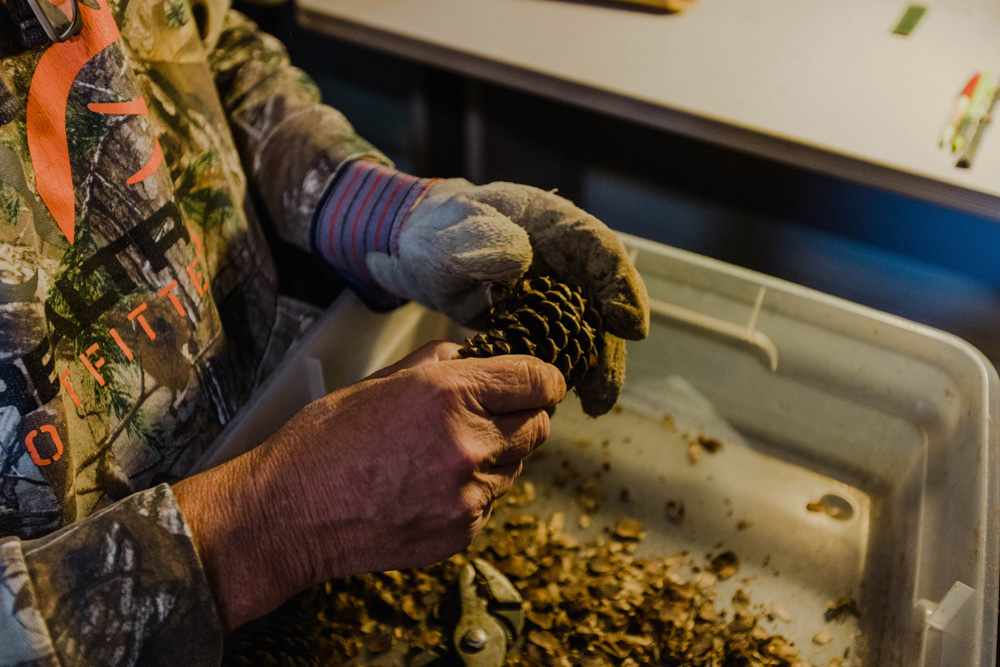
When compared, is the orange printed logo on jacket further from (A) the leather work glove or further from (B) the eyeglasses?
(A) the leather work glove

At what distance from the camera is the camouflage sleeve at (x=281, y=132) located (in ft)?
2.91

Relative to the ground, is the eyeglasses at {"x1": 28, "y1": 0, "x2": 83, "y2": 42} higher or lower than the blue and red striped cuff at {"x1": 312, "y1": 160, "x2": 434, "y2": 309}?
higher

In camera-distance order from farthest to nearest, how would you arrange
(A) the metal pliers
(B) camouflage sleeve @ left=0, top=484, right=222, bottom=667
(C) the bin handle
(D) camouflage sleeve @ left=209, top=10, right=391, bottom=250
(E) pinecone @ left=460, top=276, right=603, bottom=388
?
(C) the bin handle, (D) camouflage sleeve @ left=209, top=10, right=391, bottom=250, (A) the metal pliers, (E) pinecone @ left=460, top=276, right=603, bottom=388, (B) camouflage sleeve @ left=0, top=484, right=222, bottom=667

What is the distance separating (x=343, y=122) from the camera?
94 cm

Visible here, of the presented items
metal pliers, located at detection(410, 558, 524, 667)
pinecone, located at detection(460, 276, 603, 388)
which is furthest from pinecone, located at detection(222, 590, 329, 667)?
pinecone, located at detection(460, 276, 603, 388)

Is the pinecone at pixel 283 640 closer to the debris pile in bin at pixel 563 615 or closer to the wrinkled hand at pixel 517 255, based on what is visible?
the debris pile in bin at pixel 563 615

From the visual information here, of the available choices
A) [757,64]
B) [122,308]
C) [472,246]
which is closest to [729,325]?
[757,64]

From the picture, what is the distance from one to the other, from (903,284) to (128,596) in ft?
4.67

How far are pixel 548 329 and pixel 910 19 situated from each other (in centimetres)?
103

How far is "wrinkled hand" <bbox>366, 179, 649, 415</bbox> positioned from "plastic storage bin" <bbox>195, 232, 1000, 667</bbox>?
0.76 feet

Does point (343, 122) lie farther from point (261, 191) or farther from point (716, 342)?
point (716, 342)

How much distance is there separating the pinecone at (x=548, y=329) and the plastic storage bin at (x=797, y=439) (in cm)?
32

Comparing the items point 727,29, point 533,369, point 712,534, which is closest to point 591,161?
point 727,29

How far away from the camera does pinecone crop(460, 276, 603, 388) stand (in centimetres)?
68
